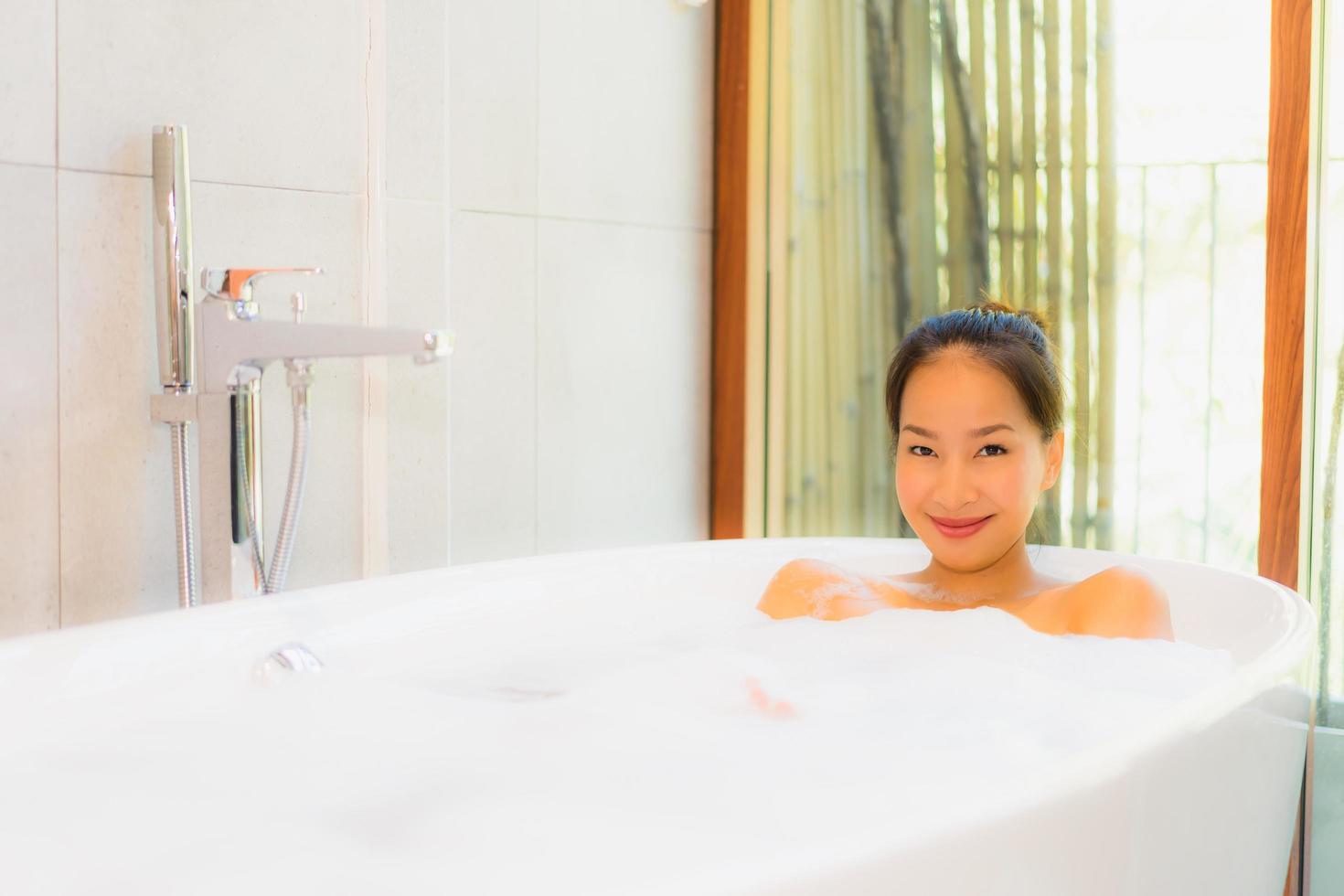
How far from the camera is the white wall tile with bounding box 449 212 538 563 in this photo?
2.05 meters

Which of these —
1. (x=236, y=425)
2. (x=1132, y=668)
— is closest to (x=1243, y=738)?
(x=1132, y=668)

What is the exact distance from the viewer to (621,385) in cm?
235

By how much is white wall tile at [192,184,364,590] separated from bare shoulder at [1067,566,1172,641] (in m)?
1.00

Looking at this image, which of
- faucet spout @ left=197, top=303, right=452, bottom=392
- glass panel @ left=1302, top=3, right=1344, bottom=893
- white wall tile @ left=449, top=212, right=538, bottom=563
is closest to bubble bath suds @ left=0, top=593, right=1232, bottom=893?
faucet spout @ left=197, top=303, right=452, bottom=392

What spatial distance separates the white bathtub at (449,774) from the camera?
793mm

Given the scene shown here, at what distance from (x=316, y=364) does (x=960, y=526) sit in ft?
3.00

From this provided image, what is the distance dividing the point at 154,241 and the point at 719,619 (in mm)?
854

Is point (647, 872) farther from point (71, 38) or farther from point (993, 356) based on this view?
point (71, 38)

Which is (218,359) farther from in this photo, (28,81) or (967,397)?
(967,397)

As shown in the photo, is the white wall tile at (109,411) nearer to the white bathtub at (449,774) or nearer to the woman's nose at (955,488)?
the white bathtub at (449,774)

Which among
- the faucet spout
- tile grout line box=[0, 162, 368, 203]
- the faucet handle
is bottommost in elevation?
the faucet spout

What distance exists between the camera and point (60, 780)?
3.72 feet

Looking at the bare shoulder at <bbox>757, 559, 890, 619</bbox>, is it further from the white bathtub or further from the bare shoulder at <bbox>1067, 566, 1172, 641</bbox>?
the bare shoulder at <bbox>1067, 566, 1172, 641</bbox>

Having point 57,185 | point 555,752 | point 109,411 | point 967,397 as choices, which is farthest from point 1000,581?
point 57,185
